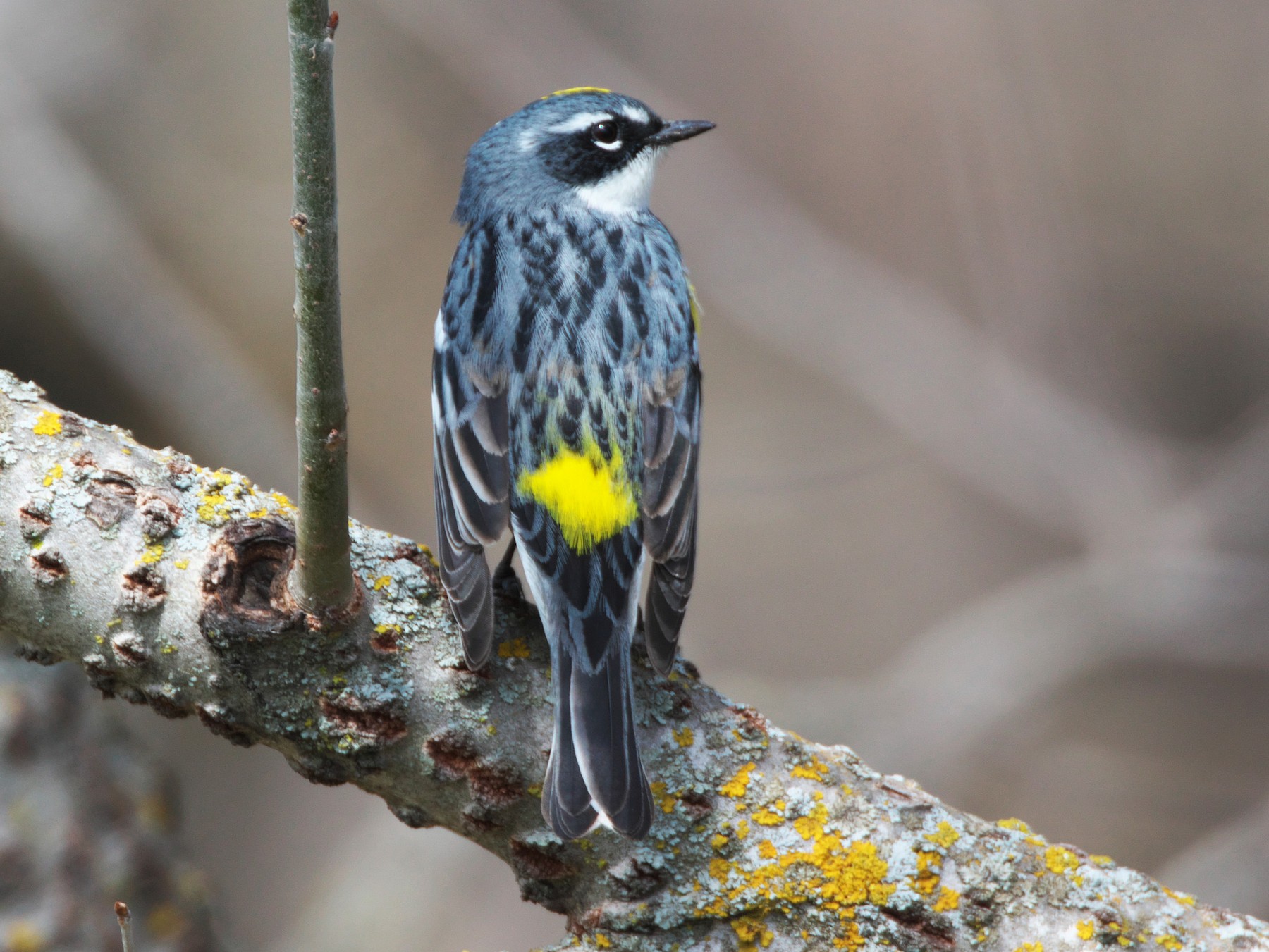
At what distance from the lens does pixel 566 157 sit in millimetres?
3904

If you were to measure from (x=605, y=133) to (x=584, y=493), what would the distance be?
1544mm

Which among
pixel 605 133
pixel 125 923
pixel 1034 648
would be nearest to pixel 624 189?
pixel 605 133

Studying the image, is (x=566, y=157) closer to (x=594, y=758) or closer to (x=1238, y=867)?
(x=594, y=758)

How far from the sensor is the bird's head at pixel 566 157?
3.88m

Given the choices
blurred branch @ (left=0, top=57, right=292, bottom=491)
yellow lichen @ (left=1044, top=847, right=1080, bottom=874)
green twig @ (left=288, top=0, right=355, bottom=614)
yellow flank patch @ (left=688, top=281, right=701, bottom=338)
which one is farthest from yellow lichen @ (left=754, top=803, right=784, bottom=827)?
blurred branch @ (left=0, top=57, right=292, bottom=491)

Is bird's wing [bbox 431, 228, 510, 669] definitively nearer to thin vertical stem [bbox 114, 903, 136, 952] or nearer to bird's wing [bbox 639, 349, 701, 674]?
bird's wing [bbox 639, 349, 701, 674]

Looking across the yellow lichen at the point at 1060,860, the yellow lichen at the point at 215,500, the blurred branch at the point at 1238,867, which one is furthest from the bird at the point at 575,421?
the blurred branch at the point at 1238,867

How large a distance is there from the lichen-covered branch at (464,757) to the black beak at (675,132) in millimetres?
2083

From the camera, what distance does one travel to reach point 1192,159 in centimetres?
702

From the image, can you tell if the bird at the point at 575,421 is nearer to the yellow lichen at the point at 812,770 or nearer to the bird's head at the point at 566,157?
the bird's head at the point at 566,157

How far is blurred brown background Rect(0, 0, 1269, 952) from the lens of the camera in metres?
→ 5.82

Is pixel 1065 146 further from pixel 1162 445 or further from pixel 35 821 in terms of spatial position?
pixel 35 821

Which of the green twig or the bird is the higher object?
the bird

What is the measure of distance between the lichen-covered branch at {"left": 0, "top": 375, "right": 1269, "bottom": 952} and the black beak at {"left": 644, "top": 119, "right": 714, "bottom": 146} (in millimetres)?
2083
